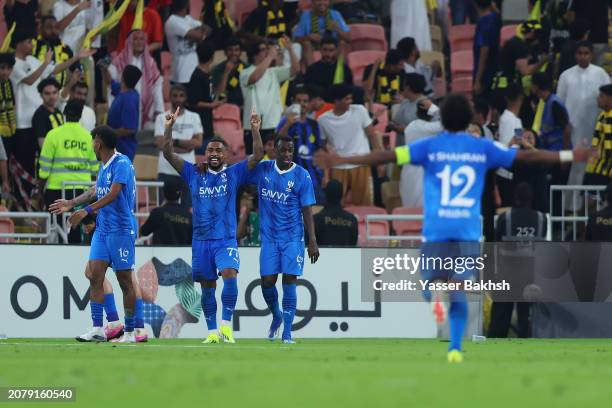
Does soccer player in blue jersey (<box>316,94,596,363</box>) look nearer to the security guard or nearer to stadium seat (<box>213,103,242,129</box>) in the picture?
the security guard

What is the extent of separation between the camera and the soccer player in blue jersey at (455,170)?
11.9m

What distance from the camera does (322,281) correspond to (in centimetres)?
2030

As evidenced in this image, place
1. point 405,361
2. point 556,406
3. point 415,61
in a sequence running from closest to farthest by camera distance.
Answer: point 556,406, point 405,361, point 415,61

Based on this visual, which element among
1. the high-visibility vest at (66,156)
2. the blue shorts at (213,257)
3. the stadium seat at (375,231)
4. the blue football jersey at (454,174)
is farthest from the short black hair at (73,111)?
the blue football jersey at (454,174)

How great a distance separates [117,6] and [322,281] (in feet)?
20.4

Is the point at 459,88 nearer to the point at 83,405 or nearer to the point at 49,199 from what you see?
the point at 49,199

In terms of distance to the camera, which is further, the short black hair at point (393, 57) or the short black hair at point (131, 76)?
the short black hair at point (393, 57)

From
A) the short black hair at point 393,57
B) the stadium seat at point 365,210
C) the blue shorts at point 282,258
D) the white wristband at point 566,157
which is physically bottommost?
the blue shorts at point 282,258

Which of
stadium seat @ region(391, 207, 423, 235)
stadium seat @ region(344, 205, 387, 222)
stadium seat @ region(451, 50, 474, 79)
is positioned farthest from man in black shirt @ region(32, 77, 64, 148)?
stadium seat @ region(451, 50, 474, 79)

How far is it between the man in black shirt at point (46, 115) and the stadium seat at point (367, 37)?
726 centimetres

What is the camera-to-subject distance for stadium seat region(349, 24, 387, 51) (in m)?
26.8

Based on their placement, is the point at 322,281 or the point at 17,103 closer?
the point at 322,281

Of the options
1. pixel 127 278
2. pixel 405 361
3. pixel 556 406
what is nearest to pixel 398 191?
pixel 127 278

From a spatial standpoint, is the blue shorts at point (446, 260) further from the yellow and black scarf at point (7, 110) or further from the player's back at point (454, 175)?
the yellow and black scarf at point (7, 110)
